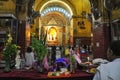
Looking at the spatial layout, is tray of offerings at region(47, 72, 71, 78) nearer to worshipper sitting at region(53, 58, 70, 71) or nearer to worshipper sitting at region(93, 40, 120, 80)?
worshipper sitting at region(53, 58, 70, 71)

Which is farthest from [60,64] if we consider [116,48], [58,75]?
[116,48]

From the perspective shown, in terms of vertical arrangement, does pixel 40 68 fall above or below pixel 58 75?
above

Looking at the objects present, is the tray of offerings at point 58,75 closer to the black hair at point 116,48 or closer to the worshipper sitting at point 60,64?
the worshipper sitting at point 60,64

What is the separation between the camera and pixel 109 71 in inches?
93.3

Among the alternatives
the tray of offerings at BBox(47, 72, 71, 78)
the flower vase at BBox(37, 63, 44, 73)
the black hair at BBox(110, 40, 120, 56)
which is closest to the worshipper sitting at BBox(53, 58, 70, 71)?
the flower vase at BBox(37, 63, 44, 73)

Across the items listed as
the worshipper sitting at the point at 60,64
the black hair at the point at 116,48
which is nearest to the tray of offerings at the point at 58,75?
the worshipper sitting at the point at 60,64

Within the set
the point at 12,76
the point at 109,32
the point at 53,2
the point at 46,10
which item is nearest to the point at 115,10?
the point at 109,32

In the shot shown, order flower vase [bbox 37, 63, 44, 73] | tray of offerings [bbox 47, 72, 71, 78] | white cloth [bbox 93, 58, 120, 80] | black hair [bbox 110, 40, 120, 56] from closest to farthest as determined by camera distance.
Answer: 1. white cloth [bbox 93, 58, 120, 80]
2. black hair [bbox 110, 40, 120, 56]
3. tray of offerings [bbox 47, 72, 71, 78]
4. flower vase [bbox 37, 63, 44, 73]

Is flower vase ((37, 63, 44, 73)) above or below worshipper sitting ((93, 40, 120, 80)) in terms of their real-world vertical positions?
below

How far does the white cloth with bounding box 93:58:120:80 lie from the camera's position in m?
2.34

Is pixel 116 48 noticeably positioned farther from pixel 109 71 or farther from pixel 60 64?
pixel 60 64

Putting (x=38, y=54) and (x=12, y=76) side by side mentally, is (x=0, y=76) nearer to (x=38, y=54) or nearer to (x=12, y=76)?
(x=12, y=76)

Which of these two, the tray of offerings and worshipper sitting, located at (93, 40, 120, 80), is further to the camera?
the tray of offerings

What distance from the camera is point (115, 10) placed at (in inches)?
509
